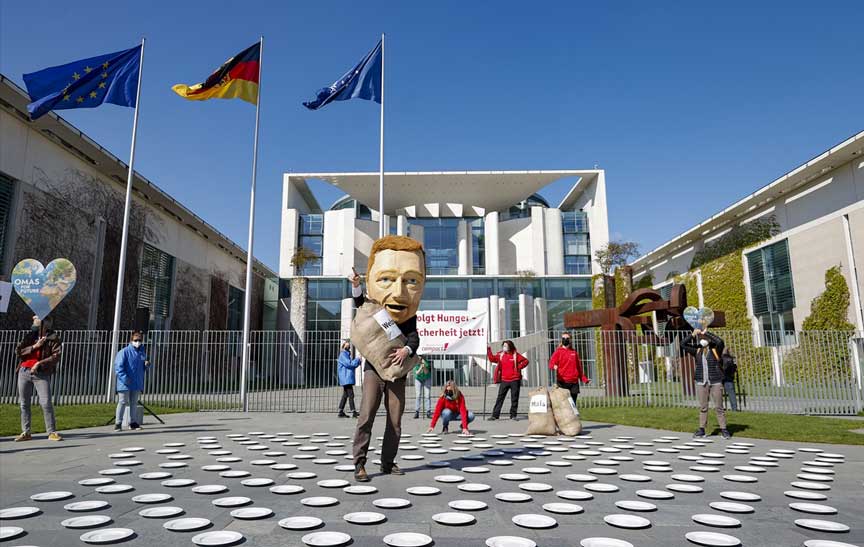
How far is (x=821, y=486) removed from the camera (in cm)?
462

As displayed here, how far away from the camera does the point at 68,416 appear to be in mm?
11023

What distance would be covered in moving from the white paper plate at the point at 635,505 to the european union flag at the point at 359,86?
12.2 meters

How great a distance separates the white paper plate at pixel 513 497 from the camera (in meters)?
4.00

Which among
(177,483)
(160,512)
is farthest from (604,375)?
(160,512)

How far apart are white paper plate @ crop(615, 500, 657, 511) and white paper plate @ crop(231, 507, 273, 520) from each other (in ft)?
8.59

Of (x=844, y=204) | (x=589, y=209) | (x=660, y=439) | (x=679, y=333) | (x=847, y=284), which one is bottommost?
(x=660, y=439)

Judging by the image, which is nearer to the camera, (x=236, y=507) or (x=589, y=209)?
(x=236, y=507)

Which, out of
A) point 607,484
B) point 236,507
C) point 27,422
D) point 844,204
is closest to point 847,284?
point 844,204

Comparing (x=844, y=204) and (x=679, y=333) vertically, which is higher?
(x=844, y=204)

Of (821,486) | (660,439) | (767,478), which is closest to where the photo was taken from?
(821,486)

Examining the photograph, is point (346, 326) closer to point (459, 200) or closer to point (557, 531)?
point (459, 200)

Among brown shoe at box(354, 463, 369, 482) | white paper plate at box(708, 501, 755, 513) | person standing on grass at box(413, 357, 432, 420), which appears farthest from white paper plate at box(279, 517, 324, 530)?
person standing on grass at box(413, 357, 432, 420)

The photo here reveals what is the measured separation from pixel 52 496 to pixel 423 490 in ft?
9.84

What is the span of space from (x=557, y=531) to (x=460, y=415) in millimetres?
5898
